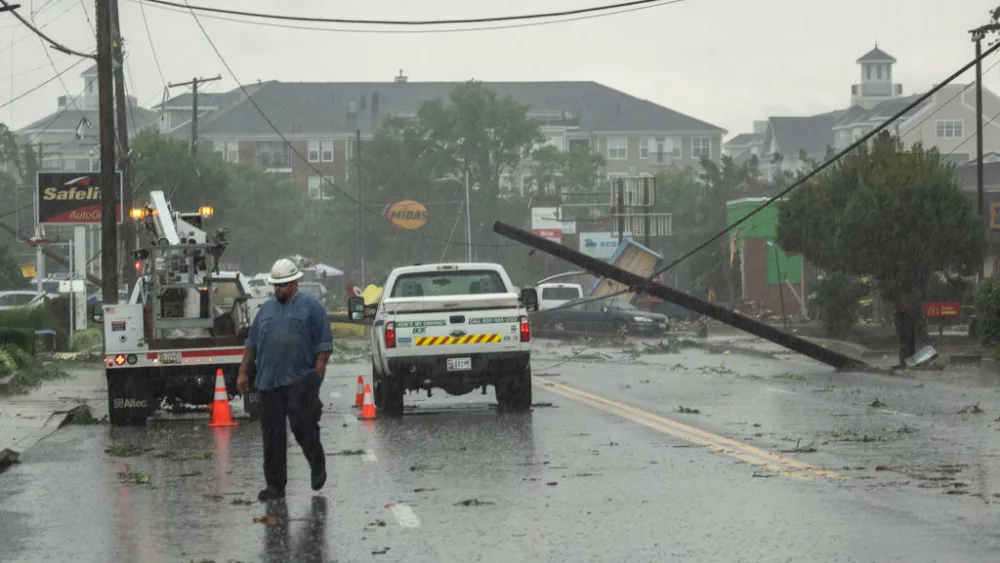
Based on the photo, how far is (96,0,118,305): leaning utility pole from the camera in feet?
105

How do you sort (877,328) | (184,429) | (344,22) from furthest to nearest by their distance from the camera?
(877,328), (344,22), (184,429)

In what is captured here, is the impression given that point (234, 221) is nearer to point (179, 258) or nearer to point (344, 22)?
point (344, 22)

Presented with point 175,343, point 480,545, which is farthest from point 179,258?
point 480,545

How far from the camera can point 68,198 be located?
45.1m

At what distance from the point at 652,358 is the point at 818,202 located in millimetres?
5085

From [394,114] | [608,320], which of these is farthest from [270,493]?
[394,114]

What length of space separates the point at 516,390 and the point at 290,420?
8839 millimetres

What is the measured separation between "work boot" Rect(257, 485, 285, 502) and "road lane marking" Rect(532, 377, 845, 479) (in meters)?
4.06

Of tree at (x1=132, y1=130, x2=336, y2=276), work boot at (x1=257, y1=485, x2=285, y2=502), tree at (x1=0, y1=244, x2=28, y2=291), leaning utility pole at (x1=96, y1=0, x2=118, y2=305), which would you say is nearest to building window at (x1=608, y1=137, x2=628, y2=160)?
tree at (x1=132, y1=130, x2=336, y2=276)

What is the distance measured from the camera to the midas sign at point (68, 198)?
44.5 metres

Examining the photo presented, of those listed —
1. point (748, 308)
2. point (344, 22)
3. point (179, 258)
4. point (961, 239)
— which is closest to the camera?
point (179, 258)

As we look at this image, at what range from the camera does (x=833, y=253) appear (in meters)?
35.2

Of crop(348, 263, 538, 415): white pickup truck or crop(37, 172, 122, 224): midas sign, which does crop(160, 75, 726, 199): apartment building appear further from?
crop(348, 263, 538, 415): white pickup truck

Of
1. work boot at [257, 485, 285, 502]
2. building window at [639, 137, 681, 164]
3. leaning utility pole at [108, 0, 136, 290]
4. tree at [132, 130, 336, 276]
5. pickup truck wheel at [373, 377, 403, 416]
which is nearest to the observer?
work boot at [257, 485, 285, 502]
